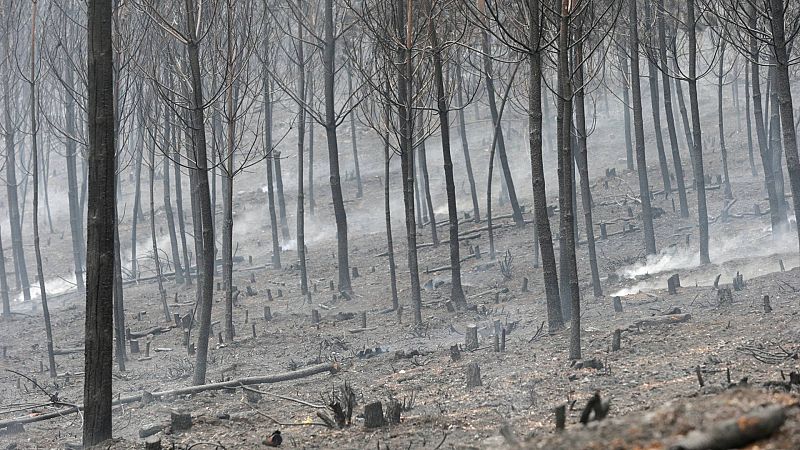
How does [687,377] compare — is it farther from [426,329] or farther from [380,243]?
[380,243]

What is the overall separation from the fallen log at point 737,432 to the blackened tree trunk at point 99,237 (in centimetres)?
498

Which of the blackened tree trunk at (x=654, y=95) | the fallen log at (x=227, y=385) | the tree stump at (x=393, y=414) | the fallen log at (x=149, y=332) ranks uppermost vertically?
the blackened tree trunk at (x=654, y=95)

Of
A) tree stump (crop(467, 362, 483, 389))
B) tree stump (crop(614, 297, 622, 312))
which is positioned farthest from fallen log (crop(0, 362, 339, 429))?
tree stump (crop(614, 297, 622, 312))

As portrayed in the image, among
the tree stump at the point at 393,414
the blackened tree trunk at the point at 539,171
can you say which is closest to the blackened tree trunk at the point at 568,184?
the blackened tree trunk at the point at 539,171

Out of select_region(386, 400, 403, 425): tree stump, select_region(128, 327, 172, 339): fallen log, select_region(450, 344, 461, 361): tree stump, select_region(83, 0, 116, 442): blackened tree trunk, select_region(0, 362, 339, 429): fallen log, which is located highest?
select_region(83, 0, 116, 442): blackened tree trunk

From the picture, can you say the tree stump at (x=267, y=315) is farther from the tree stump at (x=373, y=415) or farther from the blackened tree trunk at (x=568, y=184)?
the tree stump at (x=373, y=415)

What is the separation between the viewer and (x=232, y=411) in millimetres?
9742

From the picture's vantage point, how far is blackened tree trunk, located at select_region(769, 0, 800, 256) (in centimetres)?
1070

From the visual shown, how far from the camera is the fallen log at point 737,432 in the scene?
142 inches

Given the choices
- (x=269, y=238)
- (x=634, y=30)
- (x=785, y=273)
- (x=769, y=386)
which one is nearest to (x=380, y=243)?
(x=269, y=238)

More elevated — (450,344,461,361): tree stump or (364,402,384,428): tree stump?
(364,402,384,428): tree stump

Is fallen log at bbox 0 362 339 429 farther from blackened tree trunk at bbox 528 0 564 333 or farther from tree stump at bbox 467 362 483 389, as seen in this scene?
blackened tree trunk at bbox 528 0 564 333

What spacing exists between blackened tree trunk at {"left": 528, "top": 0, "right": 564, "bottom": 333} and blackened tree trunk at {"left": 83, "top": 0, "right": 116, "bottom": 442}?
489 centimetres

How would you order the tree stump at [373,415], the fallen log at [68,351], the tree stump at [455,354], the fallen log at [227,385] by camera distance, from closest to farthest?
the tree stump at [373,415], the fallen log at [227,385], the tree stump at [455,354], the fallen log at [68,351]
